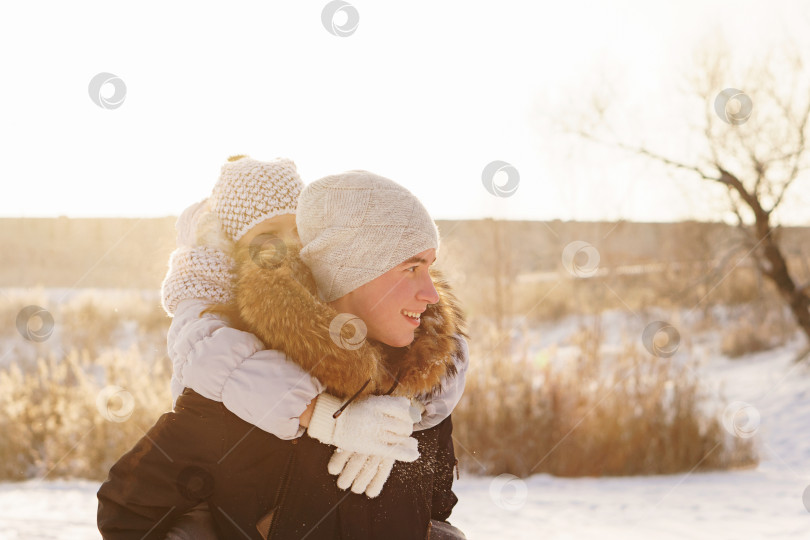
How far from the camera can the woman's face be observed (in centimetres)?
172

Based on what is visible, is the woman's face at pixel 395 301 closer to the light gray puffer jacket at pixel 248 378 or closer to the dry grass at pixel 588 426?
the light gray puffer jacket at pixel 248 378

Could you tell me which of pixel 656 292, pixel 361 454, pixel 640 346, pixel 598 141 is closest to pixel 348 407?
pixel 361 454

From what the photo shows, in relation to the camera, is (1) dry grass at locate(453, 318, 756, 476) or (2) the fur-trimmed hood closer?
(2) the fur-trimmed hood

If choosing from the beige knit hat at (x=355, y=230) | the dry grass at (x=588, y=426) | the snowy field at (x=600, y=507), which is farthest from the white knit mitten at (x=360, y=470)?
the dry grass at (x=588, y=426)

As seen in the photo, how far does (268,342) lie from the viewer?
5.38ft

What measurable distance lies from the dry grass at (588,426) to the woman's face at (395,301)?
4.83 metres

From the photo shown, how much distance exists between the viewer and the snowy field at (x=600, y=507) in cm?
502

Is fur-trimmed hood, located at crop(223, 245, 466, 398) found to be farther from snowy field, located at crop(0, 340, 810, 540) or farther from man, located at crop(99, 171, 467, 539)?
snowy field, located at crop(0, 340, 810, 540)

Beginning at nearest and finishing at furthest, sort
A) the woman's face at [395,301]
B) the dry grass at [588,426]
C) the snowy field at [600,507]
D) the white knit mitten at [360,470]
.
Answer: the white knit mitten at [360,470] → the woman's face at [395,301] → the snowy field at [600,507] → the dry grass at [588,426]

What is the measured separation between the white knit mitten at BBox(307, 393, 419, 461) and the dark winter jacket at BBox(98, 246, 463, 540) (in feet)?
0.14

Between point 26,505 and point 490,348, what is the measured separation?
13.5 ft

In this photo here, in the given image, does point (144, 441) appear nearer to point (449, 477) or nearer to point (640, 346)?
point (449, 477)

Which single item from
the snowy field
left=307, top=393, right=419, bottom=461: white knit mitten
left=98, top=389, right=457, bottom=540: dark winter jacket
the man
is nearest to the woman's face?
the man

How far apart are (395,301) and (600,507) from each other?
4.51m
